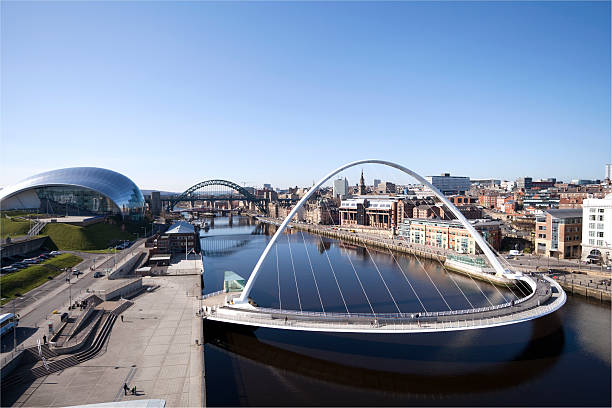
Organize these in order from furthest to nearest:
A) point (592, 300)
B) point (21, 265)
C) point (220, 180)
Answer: point (220, 180) → point (21, 265) → point (592, 300)

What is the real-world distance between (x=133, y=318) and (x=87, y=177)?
51.7m

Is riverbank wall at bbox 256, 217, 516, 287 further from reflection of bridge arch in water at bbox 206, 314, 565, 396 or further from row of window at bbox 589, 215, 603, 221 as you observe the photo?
A: row of window at bbox 589, 215, 603, 221

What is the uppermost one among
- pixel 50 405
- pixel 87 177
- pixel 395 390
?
pixel 87 177

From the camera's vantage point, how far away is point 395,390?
16984mm

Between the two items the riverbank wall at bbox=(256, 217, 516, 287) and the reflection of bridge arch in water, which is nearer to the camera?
the reflection of bridge arch in water

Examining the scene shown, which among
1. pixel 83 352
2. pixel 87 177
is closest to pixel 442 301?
pixel 83 352

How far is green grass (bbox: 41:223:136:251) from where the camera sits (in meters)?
46.8

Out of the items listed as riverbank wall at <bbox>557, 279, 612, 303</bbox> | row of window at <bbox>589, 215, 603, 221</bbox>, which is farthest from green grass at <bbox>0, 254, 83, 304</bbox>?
row of window at <bbox>589, 215, 603, 221</bbox>

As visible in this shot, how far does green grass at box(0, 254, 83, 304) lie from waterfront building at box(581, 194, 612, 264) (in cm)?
5297

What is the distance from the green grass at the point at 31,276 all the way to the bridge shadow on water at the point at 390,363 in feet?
51.4

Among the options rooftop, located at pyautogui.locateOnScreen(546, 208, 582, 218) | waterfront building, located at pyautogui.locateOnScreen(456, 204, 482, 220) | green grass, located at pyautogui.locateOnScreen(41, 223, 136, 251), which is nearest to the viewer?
rooftop, located at pyautogui.locateOnScreen(546, 208, 582, 218)

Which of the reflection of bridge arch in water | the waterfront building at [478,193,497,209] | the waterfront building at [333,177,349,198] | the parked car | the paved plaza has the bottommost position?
the reflection of bridge arch in water

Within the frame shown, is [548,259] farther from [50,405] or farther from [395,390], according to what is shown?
[50,405]

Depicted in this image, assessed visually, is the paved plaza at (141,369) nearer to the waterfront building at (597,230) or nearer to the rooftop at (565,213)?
the rooftop at (565,213)
